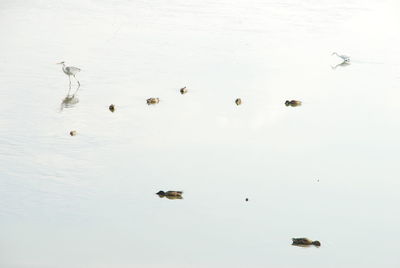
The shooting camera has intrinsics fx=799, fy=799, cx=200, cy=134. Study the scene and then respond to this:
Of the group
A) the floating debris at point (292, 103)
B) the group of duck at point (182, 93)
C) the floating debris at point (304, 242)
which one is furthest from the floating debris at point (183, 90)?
the floating debris at point (304, 242)

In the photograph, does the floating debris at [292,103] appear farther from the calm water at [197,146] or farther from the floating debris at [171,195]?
the floating debris at [171,195]

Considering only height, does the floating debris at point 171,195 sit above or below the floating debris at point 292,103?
below

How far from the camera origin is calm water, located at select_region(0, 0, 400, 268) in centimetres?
1423

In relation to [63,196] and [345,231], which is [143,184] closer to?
[63,196]

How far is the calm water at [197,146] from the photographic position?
1423 centimetres

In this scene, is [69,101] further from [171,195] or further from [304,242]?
[304,242]

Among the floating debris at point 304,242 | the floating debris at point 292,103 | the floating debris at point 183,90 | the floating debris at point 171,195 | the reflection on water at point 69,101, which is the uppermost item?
the floating debris at point 183,90

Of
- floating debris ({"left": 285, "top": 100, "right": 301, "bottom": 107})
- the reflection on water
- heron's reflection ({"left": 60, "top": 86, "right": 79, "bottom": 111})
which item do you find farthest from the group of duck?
the reflection on water

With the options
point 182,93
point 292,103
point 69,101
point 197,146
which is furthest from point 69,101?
point 292,103

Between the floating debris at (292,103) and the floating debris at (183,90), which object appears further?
the floating debris at (183,90)

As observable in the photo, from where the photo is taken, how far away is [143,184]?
1678cm

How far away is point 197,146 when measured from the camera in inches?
749

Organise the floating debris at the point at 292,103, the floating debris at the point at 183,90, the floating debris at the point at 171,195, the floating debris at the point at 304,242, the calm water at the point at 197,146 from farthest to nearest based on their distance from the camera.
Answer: the floating debris at the point at 183,90, the floating debris at the point at 292,103, the floating debris at the point at 171,195, the calm water at the point at 197,146, the floating debris at the point at 304,242

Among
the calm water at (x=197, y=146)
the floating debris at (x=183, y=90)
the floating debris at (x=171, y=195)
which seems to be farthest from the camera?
the floating debris at (x=183, y=90)
